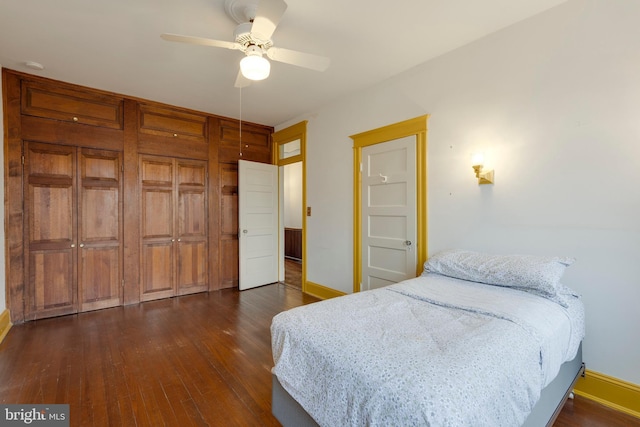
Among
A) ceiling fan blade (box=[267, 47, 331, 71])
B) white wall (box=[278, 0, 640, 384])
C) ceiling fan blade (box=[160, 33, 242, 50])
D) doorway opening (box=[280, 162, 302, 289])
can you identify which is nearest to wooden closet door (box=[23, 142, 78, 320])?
ceiling fan blade (box=[160, 33, 242, 50])

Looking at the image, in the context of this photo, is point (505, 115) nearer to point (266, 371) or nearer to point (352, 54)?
point (352, 54)

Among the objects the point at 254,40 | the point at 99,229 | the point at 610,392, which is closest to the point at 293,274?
the point at 99,229

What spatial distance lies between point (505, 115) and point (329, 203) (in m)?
2.33

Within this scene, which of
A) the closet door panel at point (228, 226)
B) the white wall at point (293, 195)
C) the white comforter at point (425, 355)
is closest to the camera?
the white comforter at point (425, 355)

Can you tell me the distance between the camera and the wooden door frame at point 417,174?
9.91 ft

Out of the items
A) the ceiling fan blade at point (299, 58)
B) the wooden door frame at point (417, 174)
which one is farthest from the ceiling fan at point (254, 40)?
the wooden door frame at point (417, 174)

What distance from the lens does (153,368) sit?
2402mm

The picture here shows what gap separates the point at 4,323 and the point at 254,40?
148 inches

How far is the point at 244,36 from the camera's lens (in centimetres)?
215

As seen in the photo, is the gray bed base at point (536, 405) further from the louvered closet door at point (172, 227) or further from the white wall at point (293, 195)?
the white wall at point (293, 195)

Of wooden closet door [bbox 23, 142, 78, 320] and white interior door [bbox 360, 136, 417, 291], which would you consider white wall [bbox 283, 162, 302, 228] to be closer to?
white interior door [bbox 360, 136, 417, 291]

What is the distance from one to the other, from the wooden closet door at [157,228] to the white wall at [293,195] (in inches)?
154

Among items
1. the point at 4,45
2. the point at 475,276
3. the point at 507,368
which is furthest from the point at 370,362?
the point at 4,45

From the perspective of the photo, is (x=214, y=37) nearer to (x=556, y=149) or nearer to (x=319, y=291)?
(x=556, y=149)
